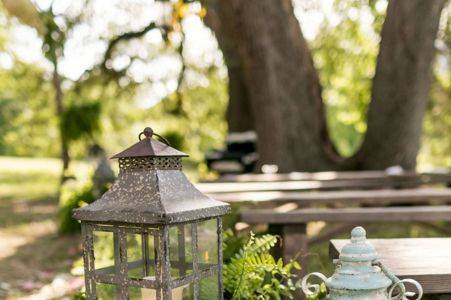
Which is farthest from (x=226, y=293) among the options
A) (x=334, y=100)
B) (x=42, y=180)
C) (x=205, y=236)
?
(x=334, y=100)

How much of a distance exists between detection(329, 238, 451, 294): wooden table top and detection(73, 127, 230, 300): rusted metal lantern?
2.72ft

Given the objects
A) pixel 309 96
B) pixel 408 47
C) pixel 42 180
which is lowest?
pixel 42 180

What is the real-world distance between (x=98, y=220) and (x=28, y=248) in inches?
280

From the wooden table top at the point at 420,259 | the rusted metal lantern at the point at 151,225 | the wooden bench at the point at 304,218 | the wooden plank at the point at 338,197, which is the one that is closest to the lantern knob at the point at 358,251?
the wooden table top at the point at 420,259

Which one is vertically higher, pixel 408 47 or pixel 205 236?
pixel 408 47

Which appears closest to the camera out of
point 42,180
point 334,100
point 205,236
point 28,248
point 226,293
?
point 205,236

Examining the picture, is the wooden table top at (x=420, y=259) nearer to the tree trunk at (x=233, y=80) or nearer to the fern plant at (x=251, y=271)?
the fern plant at (x=251, y=271)

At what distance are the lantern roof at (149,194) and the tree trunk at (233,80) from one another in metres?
8.60

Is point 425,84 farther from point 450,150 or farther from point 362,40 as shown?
point 450,150

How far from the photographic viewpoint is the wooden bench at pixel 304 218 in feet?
14.2

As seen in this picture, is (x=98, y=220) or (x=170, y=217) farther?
(x=98, y=220)

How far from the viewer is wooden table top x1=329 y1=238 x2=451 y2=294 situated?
2.77 meters

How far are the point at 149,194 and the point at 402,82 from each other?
6.60m

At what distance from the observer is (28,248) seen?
910 cm
